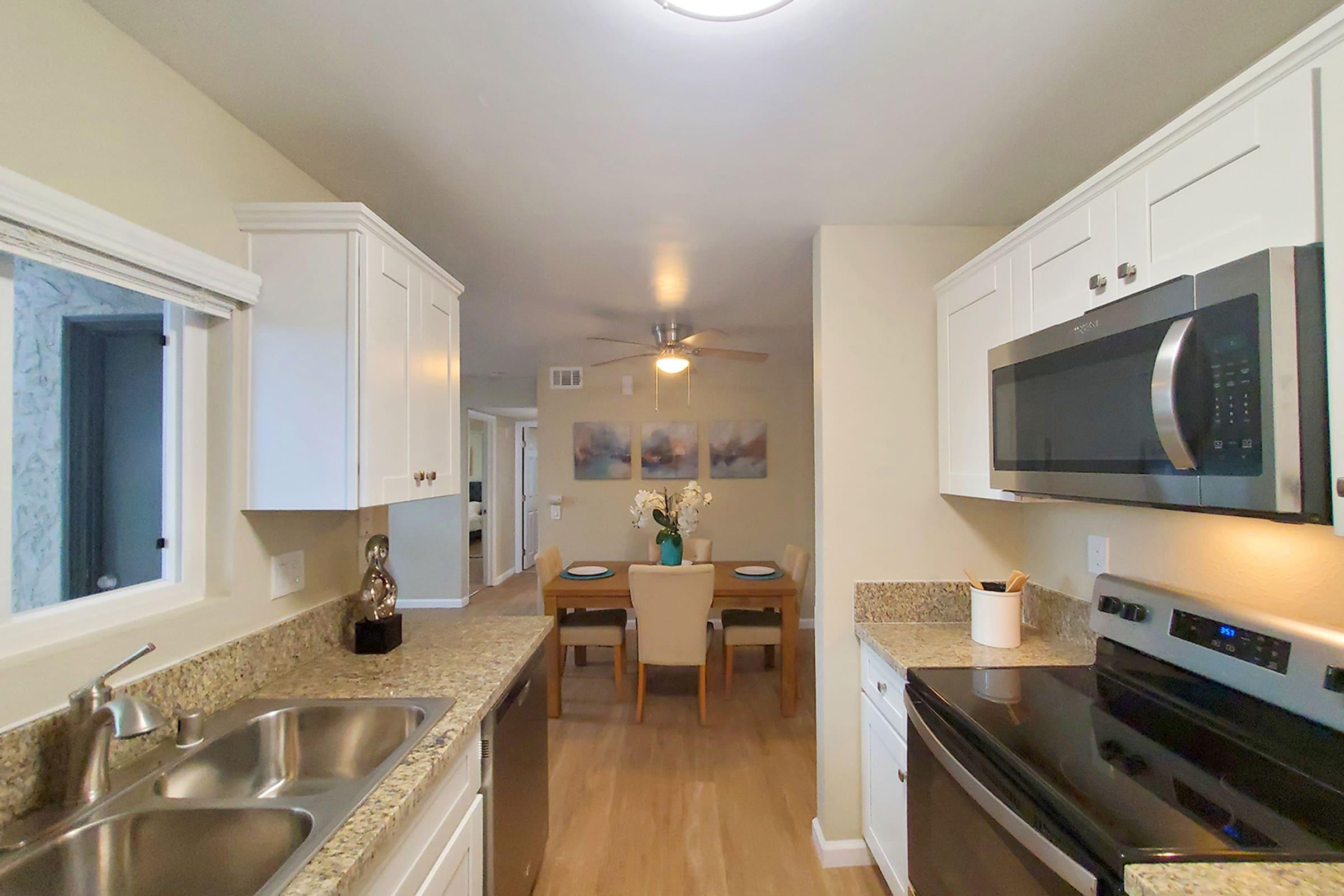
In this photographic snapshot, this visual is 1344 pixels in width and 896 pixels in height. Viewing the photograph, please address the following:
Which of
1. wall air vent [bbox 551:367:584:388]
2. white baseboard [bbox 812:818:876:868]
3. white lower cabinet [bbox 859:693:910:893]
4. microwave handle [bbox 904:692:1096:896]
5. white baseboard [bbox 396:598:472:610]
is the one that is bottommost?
white baseboard [bbox 812:818:876:868]

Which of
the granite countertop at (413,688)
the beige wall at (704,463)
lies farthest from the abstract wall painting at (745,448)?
the granite countertop at (413,688)

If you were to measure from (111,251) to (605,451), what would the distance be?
4236 mm

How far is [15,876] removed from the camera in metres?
0.89

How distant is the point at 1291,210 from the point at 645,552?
15.4ft

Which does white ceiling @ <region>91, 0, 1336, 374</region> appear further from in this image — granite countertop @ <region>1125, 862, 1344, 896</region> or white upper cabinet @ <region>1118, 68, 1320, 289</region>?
granite countertop @ <region>1125, 862, 1344, 896</region>

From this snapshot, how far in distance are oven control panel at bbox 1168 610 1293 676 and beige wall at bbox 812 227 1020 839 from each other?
0.84 meters

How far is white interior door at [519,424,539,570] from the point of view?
7.88 metres

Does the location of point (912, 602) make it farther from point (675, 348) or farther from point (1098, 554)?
point (675, 348)

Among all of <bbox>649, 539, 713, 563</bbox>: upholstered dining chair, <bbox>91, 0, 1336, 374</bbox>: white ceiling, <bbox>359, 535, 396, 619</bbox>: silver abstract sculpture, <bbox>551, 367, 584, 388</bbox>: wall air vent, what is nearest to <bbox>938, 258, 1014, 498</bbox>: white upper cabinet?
<bbox>91, 0, 1336, 374</bbox>: white ceiling

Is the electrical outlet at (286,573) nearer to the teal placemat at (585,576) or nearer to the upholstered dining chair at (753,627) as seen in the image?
the teal placemat at (585,576)

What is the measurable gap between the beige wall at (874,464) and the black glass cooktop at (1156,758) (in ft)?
2.11

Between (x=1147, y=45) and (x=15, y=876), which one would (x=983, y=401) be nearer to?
(x=1147, y=45)

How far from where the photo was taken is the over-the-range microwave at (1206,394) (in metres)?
0.90

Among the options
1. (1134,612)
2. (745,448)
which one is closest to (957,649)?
(1134,612)
